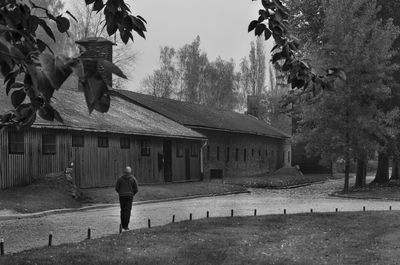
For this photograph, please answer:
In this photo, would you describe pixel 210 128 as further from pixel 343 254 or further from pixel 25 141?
pixel 343 254

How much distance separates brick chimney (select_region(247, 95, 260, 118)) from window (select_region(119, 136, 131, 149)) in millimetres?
49463

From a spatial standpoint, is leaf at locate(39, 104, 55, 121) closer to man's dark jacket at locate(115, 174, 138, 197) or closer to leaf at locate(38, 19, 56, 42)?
leaf at locate(38, 19, 56, 42)

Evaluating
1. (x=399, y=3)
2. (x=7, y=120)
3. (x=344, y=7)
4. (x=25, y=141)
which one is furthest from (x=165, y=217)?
(x=399, y=3)

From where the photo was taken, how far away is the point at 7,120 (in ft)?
16.6

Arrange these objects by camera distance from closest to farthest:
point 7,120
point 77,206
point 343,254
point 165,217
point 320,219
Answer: point 7,120
point 343,254
point 320,219
point 165,217
point 77,206

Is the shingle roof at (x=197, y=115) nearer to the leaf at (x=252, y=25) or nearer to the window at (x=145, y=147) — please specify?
the window at (x=145, y=147)

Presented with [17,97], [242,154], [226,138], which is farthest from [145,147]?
[17,97]

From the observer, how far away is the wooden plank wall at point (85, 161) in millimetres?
24812

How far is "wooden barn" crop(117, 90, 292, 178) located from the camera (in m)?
45.3

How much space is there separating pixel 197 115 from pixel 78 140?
21510mm

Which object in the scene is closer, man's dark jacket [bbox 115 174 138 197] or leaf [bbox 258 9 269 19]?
leaf [bbox 258 9 269 19]

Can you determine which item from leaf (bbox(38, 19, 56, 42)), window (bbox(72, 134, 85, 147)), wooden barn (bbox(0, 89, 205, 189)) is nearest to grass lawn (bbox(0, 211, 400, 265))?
leaf (bbox(38, 19, 56, 42))

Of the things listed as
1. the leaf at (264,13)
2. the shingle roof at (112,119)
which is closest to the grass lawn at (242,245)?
the leaf at (264,13)

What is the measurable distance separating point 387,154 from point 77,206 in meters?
20.8
